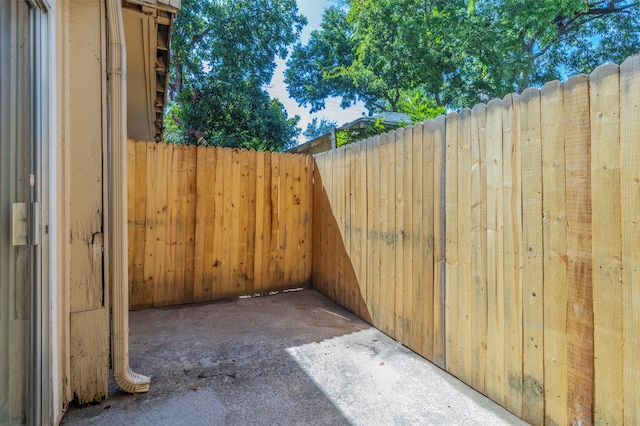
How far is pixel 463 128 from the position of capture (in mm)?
2154

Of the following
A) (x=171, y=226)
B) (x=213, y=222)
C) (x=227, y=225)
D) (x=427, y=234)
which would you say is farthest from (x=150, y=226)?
(x=427, y=234)

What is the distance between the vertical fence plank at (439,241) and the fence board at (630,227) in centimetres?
100

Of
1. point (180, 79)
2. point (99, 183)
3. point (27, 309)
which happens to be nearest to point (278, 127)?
point (180, 79)

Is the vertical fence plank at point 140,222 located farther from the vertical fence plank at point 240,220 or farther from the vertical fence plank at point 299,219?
the vertical fence plank at point 299,219

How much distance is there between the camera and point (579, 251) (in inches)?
60.8

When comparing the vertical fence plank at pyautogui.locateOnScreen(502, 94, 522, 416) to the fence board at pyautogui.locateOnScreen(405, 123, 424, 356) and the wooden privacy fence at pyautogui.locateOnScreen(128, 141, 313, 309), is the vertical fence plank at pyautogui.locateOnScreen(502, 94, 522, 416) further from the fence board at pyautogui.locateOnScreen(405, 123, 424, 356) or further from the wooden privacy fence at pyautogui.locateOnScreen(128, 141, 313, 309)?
the wooden privacy fence at pyautogui.locateOnScreen(128, 141, 313, 309)

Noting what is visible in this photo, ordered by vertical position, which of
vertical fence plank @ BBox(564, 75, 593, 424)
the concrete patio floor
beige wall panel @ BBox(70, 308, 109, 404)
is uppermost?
vertical fence plank @ BBox(564, 75, 593, 424)

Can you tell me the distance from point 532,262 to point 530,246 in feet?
0.27

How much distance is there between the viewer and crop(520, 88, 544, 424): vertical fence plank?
1711 mm

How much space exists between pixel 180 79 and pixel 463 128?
11.8m

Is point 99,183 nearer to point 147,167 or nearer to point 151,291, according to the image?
point 147,167

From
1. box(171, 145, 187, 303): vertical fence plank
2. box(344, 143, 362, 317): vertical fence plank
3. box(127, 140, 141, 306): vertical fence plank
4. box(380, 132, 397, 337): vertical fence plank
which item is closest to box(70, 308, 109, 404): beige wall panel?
box(127, 140, 141, 306): vertical fence plank

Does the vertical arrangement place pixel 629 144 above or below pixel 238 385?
above

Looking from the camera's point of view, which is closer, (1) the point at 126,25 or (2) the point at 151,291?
(1) the point at 126,25
